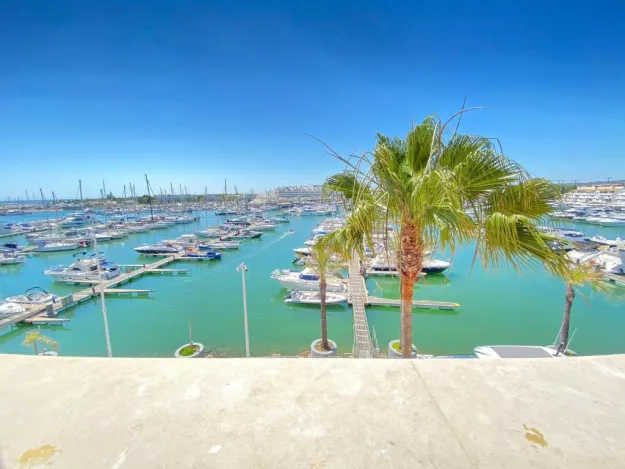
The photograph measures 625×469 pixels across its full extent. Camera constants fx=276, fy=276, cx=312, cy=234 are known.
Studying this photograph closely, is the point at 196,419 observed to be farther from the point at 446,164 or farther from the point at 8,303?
the point at 8,303

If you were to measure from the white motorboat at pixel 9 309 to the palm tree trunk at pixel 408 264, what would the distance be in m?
19.2

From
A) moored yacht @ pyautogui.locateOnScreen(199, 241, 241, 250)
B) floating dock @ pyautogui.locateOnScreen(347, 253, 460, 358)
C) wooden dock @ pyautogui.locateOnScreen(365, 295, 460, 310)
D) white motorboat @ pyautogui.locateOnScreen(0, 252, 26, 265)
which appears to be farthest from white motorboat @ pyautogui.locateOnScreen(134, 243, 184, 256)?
wooden dock @ pyautogui.locateOnScreen(365, 295, 460, 310)

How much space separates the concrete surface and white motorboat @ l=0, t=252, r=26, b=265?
34256 millimetres

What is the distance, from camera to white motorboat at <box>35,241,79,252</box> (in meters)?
28.9

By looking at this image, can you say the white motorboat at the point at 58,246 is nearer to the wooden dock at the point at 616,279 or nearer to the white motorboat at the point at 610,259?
the white motorboat at the point at 610,259

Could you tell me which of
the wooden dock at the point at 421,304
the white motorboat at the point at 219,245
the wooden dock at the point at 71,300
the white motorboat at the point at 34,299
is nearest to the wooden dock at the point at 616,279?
the wooden dock at the point at 421,304

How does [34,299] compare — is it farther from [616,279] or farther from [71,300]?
[616,279]

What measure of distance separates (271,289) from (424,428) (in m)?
17.7

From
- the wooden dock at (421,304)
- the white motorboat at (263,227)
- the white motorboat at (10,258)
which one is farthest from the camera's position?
the white motorboat at (263,227)

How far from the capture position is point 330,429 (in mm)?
1210

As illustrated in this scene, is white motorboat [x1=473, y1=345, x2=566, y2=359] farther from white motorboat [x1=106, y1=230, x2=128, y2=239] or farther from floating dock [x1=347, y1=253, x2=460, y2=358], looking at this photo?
white motorboat [x1=106, y1=230, x2=128, y2=239]

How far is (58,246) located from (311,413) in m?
38.8

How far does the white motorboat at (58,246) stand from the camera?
1138 inches

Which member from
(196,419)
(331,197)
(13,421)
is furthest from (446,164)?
(13,421)
